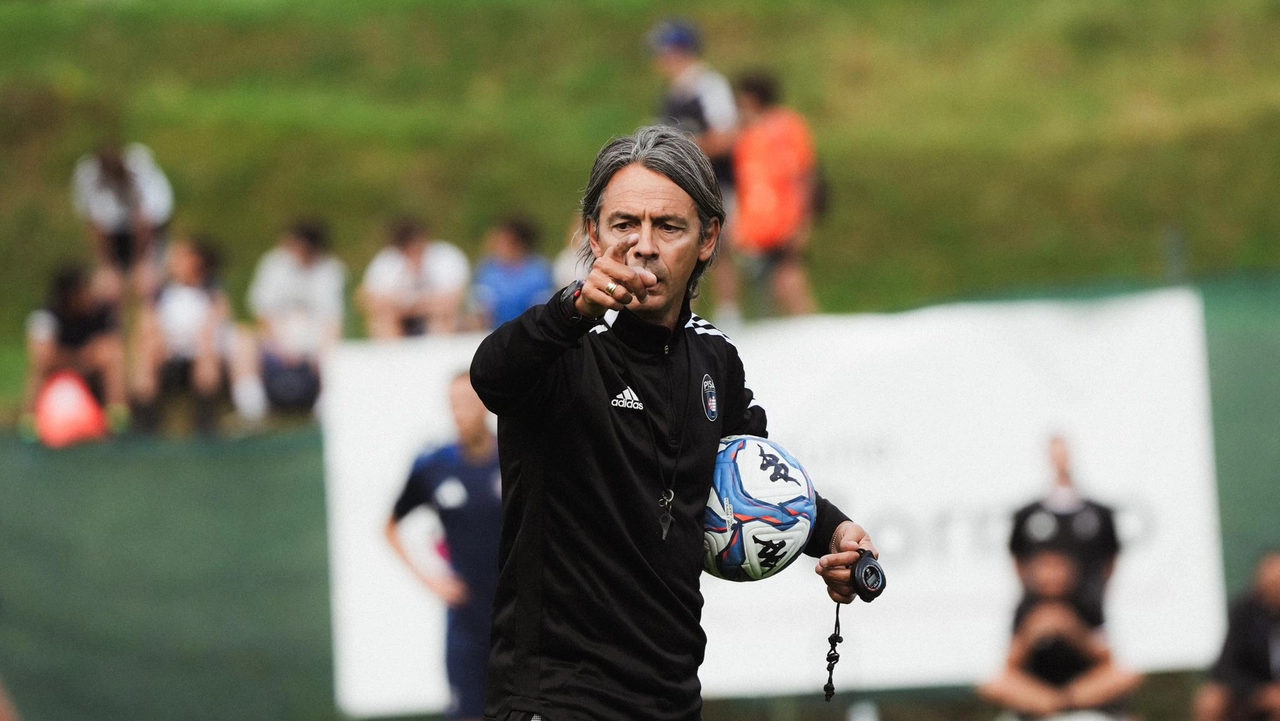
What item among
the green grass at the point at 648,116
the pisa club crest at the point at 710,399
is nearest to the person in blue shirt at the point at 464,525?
the pisa club crest at the point at 710,399

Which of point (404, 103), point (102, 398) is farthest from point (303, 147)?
point (102, 398)

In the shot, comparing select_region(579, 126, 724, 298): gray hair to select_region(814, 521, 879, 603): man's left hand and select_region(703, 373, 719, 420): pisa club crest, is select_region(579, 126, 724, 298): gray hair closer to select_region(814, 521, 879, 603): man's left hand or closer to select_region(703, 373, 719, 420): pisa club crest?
select_region(703, 373, 719, 420): pisa club crest

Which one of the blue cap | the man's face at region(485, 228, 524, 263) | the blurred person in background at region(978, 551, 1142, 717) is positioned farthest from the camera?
the blue cap

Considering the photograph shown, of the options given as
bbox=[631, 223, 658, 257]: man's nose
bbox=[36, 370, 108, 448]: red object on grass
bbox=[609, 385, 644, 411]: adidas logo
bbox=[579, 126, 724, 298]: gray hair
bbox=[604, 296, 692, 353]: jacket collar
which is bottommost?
bbox=[609, 385, 644, 411]: adidas logo

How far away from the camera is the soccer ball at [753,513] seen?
13.9 feet

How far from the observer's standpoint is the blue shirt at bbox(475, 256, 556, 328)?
12.1 metres

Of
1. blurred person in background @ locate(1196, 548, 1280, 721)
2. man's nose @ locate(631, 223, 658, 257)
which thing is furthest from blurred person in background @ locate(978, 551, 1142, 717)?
man's nose @ locate(631, 223, 658, 257)

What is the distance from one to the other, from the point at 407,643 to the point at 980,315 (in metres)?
3.76

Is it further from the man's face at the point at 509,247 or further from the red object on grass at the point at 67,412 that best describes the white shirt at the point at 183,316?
the man's face at the point at 509,247

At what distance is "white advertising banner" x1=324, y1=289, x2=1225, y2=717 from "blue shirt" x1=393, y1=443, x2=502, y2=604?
702 millimetres

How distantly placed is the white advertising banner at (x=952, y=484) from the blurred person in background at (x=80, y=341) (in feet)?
13.8

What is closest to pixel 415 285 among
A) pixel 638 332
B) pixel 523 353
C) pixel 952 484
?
pixel 952 484

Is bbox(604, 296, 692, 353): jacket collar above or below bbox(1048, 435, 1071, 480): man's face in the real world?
below

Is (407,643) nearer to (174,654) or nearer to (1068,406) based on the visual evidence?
(174,654)
